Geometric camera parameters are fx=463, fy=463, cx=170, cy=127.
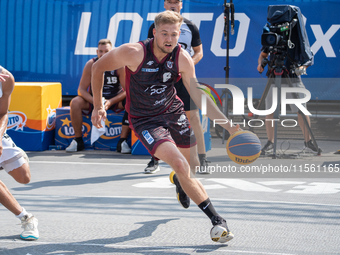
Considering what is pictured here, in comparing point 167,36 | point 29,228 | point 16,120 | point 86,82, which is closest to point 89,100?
point 86,82

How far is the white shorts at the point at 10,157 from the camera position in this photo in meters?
3.57

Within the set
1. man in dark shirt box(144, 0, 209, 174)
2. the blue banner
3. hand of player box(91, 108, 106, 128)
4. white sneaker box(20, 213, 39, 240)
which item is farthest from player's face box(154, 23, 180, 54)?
the blue banner

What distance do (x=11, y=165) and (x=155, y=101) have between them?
1240 mm

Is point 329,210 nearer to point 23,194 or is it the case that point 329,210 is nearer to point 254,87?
point 23,194

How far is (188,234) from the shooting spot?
140 inches

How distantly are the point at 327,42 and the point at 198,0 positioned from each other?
266 centimetres

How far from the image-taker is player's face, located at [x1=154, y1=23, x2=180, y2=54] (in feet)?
11.7

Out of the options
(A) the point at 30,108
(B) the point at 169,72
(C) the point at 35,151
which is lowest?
(C) the point at 35,151

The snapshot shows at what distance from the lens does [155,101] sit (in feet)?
12.4

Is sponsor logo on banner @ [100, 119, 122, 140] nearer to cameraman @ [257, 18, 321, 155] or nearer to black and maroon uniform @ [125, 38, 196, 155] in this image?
cameraman @ [257, 18, 321, 155]

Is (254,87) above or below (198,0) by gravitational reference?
below

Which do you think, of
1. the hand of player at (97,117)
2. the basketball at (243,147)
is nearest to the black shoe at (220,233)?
the basketball at (243,147)

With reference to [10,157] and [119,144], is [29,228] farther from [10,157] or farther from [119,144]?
[119,144]

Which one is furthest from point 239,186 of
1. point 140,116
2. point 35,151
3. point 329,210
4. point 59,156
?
point 35,151
